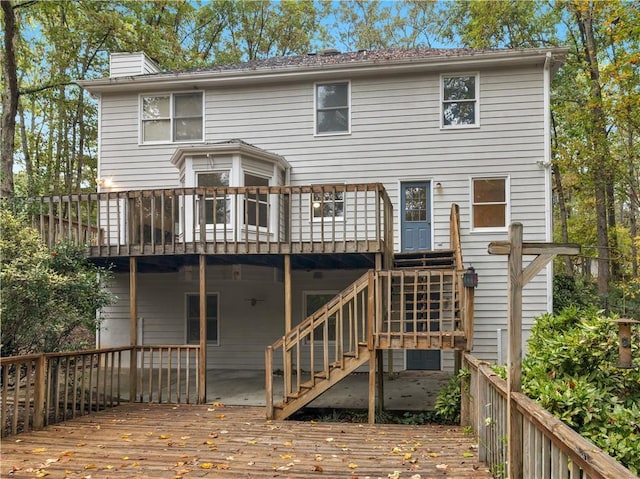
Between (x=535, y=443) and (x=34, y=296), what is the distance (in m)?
6.99

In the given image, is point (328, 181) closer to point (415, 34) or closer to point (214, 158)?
point (214, 158)

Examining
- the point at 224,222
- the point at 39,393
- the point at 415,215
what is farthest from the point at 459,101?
the point at 39,393

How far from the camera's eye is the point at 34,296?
7008 mm

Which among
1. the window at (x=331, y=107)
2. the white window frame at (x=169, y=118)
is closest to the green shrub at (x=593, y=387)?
the window at (x=331, y=107)

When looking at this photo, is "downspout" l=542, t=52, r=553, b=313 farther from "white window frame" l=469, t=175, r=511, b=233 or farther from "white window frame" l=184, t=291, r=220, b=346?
"white window frame" l=184, t=291, r=220, b=346

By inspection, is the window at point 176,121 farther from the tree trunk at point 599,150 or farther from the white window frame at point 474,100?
the tree trunk at point 599,150

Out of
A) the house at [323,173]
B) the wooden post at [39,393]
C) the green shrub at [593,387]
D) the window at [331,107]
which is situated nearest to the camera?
the green shrub at [593,387]

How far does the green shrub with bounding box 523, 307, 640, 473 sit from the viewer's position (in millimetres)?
3318

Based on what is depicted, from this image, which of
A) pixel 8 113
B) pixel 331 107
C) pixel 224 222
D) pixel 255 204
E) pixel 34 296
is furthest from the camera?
pixel 8 113

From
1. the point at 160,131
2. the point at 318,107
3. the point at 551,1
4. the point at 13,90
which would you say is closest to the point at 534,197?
the point at 318,107

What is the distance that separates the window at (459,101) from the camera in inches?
425

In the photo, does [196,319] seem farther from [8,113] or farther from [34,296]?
[8,113]

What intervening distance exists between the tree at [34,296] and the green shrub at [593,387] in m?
6.74

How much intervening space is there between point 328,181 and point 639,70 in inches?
423
